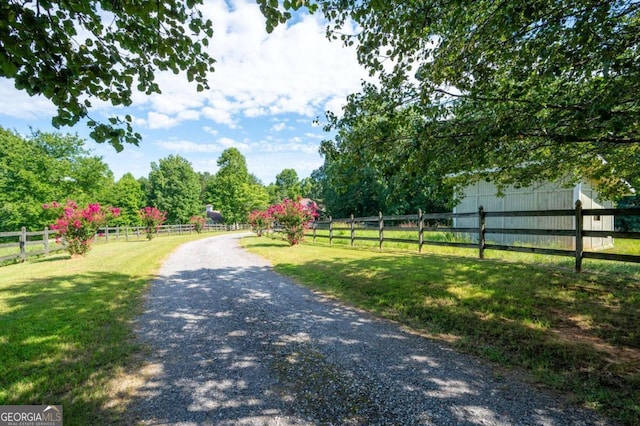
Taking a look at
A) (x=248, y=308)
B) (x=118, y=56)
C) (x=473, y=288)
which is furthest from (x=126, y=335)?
(x=473, y=288)

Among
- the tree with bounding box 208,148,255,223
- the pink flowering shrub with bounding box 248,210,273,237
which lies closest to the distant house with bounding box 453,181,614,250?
the pink flowering shrub with bounding box 248,210,273,237

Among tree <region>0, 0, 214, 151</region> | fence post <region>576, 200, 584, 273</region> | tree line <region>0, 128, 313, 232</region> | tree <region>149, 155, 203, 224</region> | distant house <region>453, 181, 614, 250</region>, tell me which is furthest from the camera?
tree <region>149, 155, 203, 224</region>

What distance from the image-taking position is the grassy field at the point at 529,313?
2889 mm

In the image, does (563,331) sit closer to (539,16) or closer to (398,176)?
(398,176)

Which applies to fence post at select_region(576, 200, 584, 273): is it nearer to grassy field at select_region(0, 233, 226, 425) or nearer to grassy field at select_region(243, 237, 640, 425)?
grassy field at select_region(243, 237, 640, 425)

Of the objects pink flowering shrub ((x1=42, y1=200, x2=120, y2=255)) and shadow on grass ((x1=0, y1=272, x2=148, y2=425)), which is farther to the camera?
pink flowering shrub ((x1=42, y1=200, x2=120, y2=255))

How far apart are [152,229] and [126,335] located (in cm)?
2401

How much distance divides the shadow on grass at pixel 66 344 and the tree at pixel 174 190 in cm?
4155

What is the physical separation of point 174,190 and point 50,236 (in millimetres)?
31888

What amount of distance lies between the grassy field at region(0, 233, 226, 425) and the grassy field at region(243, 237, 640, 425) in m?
3.62

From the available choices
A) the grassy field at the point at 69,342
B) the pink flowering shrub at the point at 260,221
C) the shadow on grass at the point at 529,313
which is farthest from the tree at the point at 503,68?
the pink flowering shrub at the point at 260,221

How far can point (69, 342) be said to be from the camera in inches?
151

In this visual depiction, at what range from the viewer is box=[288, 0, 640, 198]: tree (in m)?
3.15

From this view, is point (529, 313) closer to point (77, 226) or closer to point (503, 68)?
point (503, 68)
